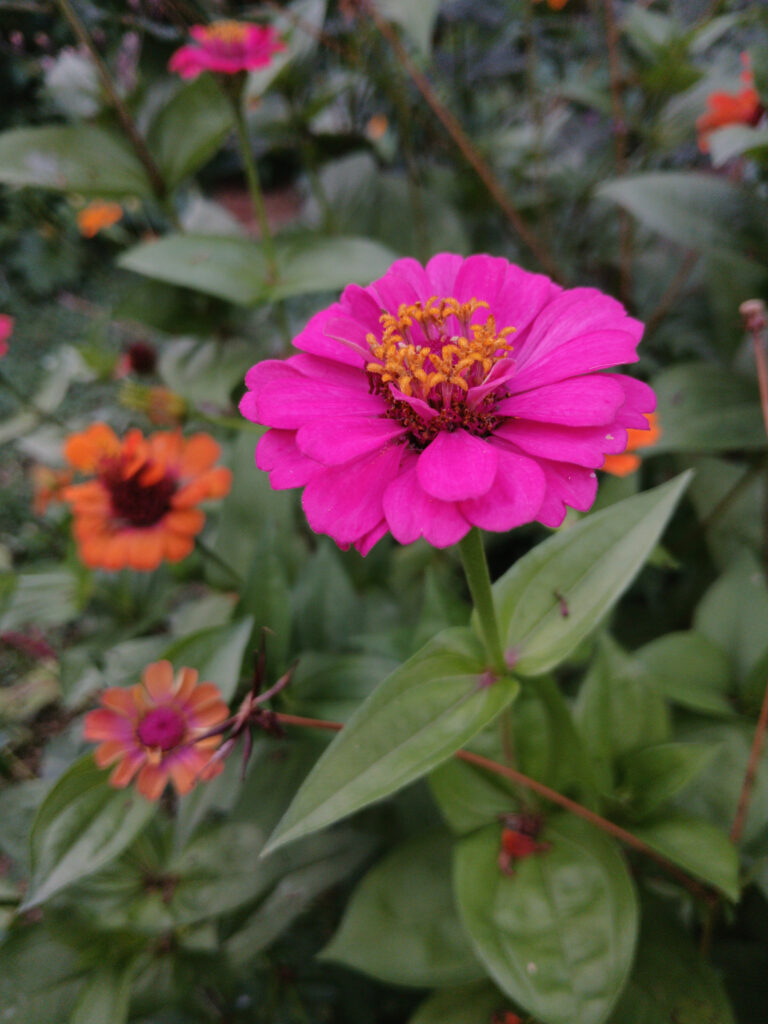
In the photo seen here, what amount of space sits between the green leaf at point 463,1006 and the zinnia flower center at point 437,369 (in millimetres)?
482

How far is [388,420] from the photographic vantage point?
1.22 feet

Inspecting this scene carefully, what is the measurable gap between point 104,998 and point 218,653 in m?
0.26

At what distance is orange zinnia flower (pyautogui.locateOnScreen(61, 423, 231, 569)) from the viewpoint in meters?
0.68

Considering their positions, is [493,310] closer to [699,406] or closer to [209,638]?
[209,638]

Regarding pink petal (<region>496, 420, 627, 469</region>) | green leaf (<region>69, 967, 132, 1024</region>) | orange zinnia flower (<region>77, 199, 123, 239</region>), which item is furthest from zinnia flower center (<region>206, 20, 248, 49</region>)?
green leaf (<region>69, 967, 132, 1024</region>)

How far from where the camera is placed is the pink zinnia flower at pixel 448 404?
0.32 meters

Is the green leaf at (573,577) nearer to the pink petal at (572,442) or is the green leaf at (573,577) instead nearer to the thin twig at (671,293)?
the pink petal at (572,442)

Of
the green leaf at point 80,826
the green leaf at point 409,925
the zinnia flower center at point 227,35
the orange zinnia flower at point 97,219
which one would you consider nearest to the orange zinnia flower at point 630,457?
the green leaf at point 409,925

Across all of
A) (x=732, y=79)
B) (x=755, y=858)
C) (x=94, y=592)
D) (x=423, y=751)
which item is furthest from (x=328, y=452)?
(x=732, y=79)

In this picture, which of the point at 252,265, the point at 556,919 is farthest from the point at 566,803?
the point at 252,265

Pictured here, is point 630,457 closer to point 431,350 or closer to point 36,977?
point 431,350

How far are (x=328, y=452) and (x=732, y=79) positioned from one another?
2.99ft

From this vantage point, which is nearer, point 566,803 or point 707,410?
point 566,803

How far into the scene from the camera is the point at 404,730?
378mm
